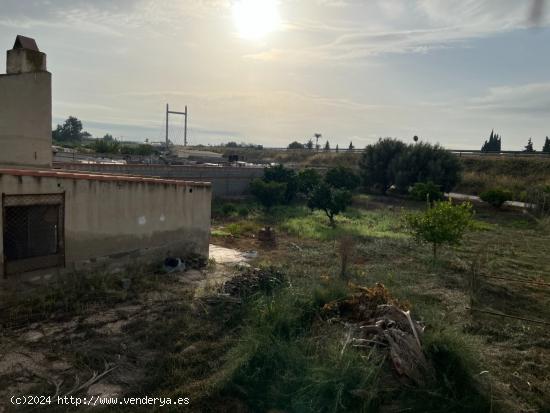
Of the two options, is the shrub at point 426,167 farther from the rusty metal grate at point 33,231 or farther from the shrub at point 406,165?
the rusty metal grate at point 33,231

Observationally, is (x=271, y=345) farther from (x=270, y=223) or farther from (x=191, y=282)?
(x=270, y=223)

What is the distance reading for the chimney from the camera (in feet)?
34.9

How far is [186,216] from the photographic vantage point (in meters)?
12.2

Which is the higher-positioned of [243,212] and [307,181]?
[307,181]

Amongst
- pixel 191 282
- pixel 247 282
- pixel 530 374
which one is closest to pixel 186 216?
pixel 191 282

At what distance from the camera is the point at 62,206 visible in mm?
8859

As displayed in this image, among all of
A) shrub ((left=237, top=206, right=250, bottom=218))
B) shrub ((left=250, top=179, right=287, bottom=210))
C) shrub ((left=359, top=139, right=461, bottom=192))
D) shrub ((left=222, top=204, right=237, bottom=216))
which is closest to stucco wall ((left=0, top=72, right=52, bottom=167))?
A: shrub ((left=222, top=204, right=237, bottom=216))

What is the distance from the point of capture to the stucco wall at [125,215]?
29.5 ft

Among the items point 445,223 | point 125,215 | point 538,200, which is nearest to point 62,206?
point 125,215

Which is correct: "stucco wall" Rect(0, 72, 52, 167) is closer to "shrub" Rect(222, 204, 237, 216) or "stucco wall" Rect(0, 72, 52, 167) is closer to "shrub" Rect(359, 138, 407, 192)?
Result: "shrub" Rect(222, 204, 237, 216)

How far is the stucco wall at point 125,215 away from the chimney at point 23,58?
394cm

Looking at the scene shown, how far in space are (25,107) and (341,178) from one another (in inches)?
924

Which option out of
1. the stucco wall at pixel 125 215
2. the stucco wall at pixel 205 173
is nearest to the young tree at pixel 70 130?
the stucco wall at pixel 205 173

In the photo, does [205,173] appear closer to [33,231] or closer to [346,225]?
[346,225]
